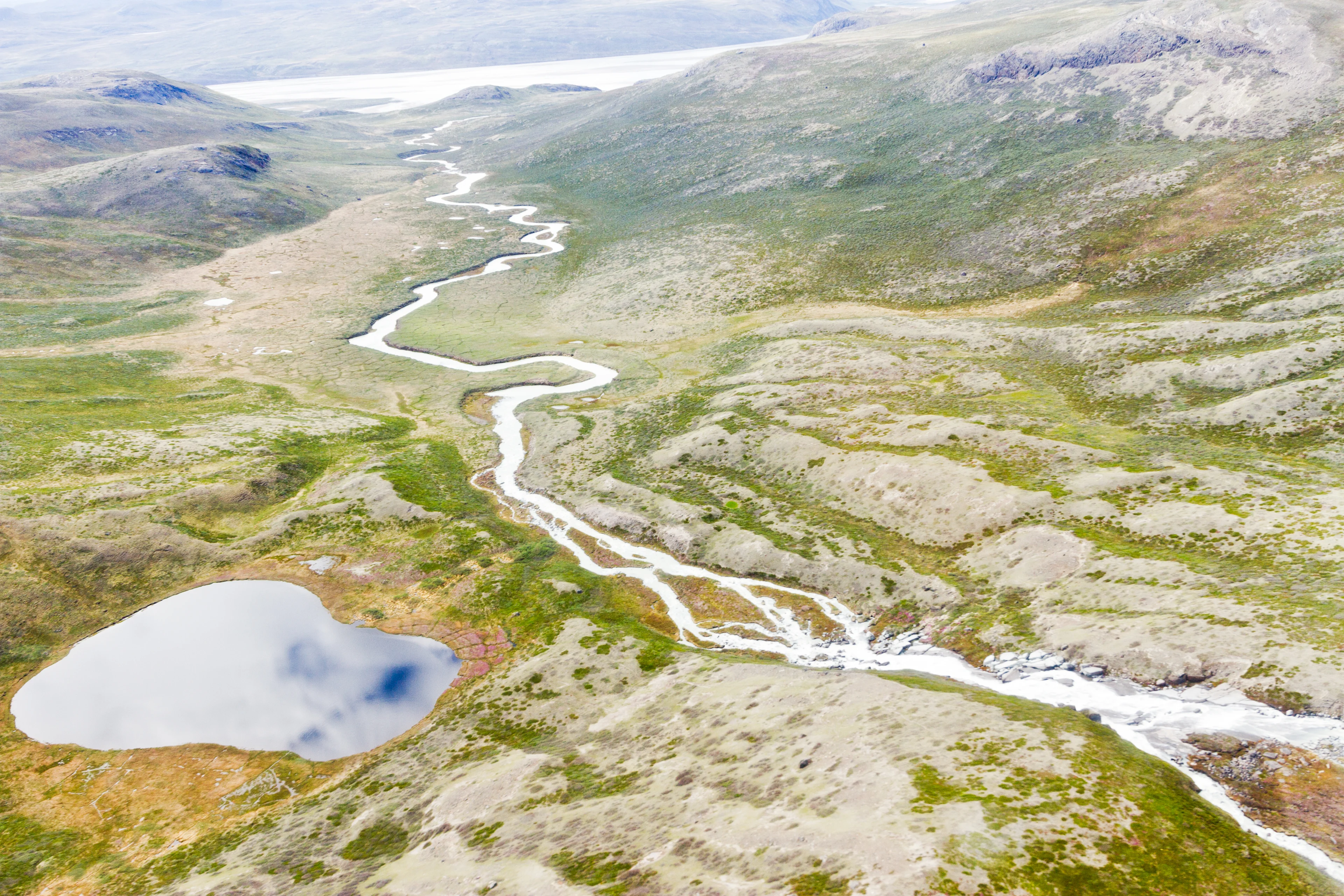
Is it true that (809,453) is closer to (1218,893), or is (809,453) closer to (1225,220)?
(1218,893)

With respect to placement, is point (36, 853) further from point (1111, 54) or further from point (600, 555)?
point (1111, 54)

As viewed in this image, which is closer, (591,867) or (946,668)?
(591,867)

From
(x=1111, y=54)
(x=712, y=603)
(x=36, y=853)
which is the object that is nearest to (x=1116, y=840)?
(x=712, y=603)

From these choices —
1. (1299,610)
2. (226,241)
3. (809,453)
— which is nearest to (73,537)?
(809,453)

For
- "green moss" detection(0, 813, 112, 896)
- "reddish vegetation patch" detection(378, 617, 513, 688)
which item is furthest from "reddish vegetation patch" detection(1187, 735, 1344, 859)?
"green moss" detection(0, 813, 112, 896)

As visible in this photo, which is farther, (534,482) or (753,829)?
(534,482)

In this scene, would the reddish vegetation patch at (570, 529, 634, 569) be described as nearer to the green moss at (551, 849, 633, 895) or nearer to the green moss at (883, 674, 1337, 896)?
the green moss at (551, 849, 633, 895)
